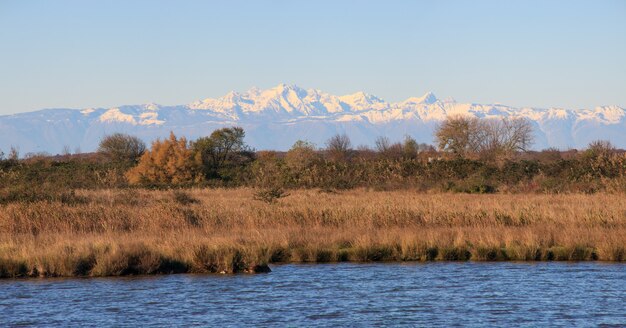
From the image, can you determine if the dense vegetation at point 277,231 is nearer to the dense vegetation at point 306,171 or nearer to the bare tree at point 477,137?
the dense vegetation at point 306,171

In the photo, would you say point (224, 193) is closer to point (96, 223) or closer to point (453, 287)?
point (96, 223)

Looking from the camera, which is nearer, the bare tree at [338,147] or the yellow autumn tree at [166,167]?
the yellow autumn tree at [166,167]

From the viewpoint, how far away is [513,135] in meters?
87.4

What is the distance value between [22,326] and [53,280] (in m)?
5.06

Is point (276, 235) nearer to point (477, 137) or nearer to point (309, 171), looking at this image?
point (309, 171)

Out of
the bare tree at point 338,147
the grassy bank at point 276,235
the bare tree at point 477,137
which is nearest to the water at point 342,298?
the grassy bank at point 276,235

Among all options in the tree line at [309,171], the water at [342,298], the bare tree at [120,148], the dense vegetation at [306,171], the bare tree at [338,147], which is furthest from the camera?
the bare tree at [120,148]

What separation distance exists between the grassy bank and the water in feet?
2.52

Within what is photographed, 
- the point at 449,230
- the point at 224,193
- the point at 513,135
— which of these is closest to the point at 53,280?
the point at 449,230

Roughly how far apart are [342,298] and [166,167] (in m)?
45.2

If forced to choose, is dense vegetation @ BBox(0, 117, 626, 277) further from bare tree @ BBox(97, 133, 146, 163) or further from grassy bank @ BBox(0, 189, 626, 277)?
bare tree @ BBox(97, 133, 146, 163)

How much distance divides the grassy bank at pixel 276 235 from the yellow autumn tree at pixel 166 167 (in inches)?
1118

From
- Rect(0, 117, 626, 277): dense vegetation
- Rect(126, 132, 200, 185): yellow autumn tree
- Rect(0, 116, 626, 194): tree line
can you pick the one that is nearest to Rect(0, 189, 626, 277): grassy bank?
Rect(0, 117, 626, 277): dense vegetation

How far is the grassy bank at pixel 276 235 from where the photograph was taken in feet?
73.5
